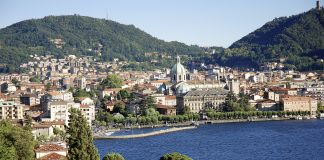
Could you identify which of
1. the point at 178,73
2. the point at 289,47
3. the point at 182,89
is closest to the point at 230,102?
the point at 182,89

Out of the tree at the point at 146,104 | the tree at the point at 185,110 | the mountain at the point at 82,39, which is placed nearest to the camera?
the tree at the point at 146,104

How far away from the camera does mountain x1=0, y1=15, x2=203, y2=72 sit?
303ft

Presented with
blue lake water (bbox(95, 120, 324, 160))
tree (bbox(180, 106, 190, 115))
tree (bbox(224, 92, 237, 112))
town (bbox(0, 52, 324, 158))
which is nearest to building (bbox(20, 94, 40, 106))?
town (bbox(0, 52, 324, 158))

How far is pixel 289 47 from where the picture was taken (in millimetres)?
78375

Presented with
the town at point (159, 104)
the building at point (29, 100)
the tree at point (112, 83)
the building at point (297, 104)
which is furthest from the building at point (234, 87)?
the building at point (29, 100)

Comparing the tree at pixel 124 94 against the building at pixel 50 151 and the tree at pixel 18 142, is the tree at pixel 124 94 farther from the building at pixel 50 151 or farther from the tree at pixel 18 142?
the tree at pixel 18 142

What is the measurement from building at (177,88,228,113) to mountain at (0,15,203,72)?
4436cm

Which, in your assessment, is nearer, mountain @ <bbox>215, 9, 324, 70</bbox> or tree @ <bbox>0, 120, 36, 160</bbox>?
tree @ <bbox>0, 120, 36, 160</bbox>

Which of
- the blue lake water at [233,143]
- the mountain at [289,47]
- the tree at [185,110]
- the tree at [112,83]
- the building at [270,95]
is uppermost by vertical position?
the mountain at [289,47]

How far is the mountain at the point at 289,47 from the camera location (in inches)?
2906

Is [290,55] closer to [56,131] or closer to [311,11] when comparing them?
[311,11]

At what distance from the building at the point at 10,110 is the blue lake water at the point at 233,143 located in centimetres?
456

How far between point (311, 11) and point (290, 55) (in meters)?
10.5

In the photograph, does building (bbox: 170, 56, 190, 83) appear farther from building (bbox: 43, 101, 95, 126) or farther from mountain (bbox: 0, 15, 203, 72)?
mountain (bbox: 0, 15, 203, 72)
